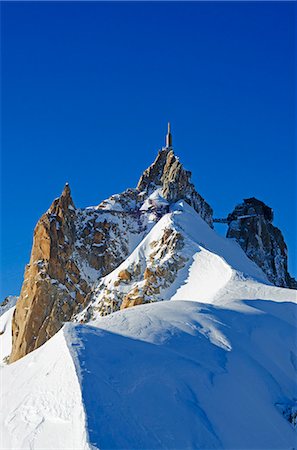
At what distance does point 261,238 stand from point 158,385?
54.4 metres

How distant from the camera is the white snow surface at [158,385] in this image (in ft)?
34.8

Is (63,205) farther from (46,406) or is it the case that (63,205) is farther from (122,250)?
(46,406)

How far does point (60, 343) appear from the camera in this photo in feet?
46.3

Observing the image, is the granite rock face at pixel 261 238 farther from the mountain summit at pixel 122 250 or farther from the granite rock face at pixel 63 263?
the granite rock face at pixel 63 263

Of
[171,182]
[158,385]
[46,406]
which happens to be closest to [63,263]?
[171,182]

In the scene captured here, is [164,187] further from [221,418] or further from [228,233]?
[221,418]

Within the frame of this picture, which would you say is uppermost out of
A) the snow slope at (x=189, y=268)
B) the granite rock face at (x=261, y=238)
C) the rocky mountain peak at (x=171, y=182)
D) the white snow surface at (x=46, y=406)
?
the rocky mountain peak at (x=171, y=182)

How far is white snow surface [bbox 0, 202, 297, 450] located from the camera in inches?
418

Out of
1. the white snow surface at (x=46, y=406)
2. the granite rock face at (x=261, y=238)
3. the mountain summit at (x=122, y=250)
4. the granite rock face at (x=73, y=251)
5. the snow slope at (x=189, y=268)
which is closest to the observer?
the white snow surface at (x=46, y=406)

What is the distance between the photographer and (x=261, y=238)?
64.9m

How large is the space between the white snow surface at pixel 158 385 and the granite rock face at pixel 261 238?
43.6 meters

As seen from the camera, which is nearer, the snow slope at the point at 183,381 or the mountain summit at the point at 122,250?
the snow slope at the point at 183,381

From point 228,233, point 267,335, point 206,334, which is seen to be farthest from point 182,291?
point 228,233

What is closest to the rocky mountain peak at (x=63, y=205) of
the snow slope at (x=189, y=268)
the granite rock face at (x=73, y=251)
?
the granite rock face at (x=73, y=251)
